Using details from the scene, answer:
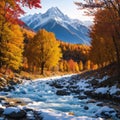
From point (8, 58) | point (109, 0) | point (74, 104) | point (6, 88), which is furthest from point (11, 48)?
point (109, 0)

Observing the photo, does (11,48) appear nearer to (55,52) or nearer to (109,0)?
(55,52)

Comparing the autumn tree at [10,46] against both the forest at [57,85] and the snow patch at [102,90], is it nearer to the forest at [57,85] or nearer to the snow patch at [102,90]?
the forest at [57,85]

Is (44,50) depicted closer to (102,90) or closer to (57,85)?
(57,85)

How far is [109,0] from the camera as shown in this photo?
802 inches

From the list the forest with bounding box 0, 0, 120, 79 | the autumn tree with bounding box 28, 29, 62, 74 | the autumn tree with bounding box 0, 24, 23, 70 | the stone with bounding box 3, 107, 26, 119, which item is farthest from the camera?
the autumn tree with bounding box 28, 29, 62, 74

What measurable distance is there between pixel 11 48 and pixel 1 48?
1795 millimetres

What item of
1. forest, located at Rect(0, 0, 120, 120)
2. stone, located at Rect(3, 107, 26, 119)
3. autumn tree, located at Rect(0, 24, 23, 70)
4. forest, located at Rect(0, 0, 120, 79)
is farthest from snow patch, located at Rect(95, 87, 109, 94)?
autumn tree, located at Rect(0, 24, 23, 70)

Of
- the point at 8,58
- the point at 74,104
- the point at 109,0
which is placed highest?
the point at 109,0

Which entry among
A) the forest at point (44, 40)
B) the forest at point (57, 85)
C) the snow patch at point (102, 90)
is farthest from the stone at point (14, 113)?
the snow patch at point (102, 90)

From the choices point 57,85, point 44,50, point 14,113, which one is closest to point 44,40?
point 44,50

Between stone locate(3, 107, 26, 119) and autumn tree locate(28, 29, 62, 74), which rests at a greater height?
autumn tree locate(28, 29, 62, 74)

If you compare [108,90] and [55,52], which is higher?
[55,52]

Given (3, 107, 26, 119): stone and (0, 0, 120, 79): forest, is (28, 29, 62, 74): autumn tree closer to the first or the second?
(0, 0, 120, 79): forest

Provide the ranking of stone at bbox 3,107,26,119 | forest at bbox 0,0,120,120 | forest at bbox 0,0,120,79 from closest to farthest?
stone at bbox 3,107,26,119, forest at bbox 0,0,120,120, forest at bbox 0,0,120,79
